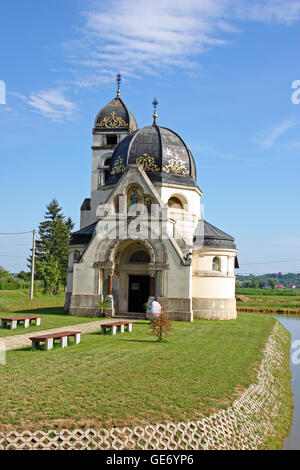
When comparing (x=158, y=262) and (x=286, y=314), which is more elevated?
(x=158, y=262)

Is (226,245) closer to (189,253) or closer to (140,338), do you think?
(189,253)

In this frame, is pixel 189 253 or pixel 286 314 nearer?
pixel 189 253

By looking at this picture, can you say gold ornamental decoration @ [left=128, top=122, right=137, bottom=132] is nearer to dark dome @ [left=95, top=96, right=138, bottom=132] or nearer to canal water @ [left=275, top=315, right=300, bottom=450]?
dark dome @ [left=95, top=96, right=138, bottom=132]

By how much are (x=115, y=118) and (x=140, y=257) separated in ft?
56.5

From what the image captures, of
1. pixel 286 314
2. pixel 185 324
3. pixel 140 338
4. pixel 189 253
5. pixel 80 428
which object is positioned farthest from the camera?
pixel 286 314

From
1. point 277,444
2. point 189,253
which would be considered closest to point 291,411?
point 277,444

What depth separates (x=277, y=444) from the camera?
12258 mm

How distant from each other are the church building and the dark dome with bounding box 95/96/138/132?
611cm

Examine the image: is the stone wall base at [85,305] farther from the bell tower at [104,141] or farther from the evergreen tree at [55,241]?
the evergreen tree at [55,241]

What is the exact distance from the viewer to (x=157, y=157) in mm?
34000

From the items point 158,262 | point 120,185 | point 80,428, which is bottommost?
point 80,428

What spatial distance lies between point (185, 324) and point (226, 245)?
839 centimetres
